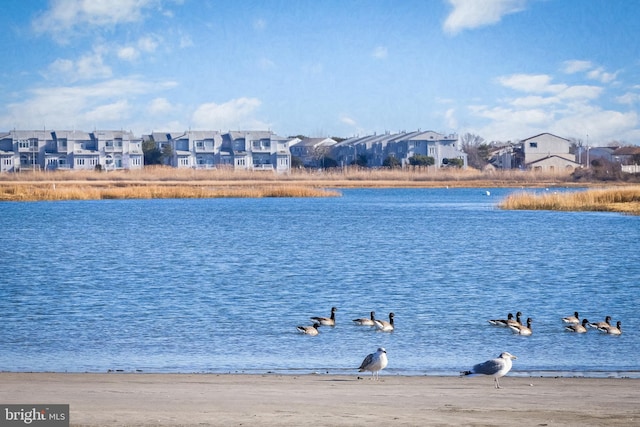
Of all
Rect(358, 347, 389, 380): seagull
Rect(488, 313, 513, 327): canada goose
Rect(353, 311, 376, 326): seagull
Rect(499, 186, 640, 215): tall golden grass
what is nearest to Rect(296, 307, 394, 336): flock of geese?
Rect(353, 311, 376, 326): seagull

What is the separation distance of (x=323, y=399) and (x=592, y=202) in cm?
5848

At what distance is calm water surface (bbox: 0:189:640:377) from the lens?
18.9 meters

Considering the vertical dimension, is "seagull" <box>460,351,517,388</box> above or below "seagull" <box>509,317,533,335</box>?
above

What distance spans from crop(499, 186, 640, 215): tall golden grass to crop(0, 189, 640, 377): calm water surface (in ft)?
10.4

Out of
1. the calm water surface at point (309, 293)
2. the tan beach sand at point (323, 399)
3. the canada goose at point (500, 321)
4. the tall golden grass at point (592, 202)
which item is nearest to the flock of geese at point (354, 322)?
the calm water surface at point (309, 293)

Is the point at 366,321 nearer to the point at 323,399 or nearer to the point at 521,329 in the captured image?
the point at 521,329

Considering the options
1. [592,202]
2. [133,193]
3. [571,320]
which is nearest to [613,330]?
[571,320]

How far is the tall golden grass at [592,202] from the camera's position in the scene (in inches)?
2699

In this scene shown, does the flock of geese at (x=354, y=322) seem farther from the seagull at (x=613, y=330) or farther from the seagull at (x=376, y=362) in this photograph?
the seagull at (x=376, y=362)

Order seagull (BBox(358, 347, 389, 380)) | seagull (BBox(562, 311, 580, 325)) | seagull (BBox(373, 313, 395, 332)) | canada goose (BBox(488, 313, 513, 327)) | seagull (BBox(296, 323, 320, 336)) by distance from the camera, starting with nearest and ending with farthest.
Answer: seagull (BBox(358, 347, 389, 380))
seagull (BBox(296, 323, 320, 336))
seagull (BBox(373, 313, 395, 332))
canada goose (BBox(488, 313, 513, 327))
seagull (BBox(562, 311, 580, 325))

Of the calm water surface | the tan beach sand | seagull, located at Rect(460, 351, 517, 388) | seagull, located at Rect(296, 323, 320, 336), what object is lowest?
the calm water surface

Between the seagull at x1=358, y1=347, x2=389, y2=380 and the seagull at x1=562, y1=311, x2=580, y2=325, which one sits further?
the seagull at x1=562, y1=311, x2=580, y2=325

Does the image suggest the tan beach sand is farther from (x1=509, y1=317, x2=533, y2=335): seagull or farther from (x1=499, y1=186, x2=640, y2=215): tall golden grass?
(x1=499, y1=186, x2=640, y2=215): tall golden grass

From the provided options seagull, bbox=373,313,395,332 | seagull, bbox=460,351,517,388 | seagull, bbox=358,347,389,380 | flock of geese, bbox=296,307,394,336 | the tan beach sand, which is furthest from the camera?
seagull, bbox=373,313,395,332
